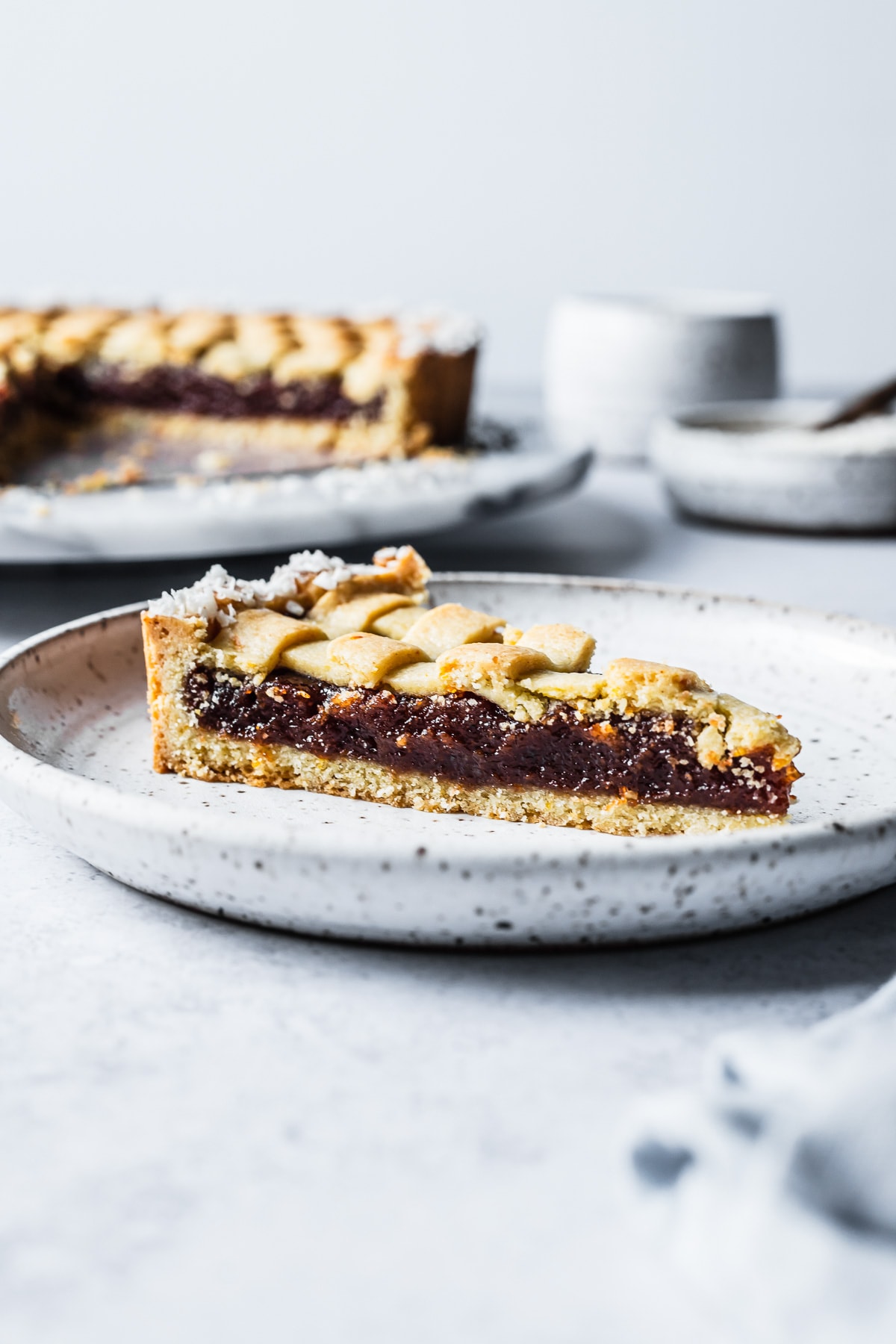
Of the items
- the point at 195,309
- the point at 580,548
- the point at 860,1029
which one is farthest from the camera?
the point at 195,309

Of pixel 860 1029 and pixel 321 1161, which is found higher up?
pixel 860 1029

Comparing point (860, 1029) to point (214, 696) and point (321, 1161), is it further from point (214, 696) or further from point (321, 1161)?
point (214, 696)

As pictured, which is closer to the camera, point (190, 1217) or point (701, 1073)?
point (190, 1217)

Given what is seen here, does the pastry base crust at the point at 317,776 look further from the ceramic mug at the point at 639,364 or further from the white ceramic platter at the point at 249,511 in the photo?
the ceramic mug at the point at 639,364

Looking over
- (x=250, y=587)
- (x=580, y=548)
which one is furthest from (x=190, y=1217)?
(x=580, y=548)

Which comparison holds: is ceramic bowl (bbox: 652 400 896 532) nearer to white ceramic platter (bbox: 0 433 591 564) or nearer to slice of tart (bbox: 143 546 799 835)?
white ceramic platter (bbox: 0 433 591 564)

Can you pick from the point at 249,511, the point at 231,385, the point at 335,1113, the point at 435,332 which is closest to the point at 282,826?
the point at 335,1113

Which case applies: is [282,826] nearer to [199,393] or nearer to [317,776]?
[317,776]

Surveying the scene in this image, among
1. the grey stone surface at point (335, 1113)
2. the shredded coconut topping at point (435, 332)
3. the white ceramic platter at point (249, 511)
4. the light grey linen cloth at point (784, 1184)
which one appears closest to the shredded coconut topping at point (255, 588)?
the grey stone surface at point (335, 1113)

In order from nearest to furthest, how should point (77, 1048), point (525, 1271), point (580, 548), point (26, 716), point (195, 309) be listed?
point (525, 1271) < point (77, 1048) < point (26, 716) < point (580, 548) < point (195, 309)
